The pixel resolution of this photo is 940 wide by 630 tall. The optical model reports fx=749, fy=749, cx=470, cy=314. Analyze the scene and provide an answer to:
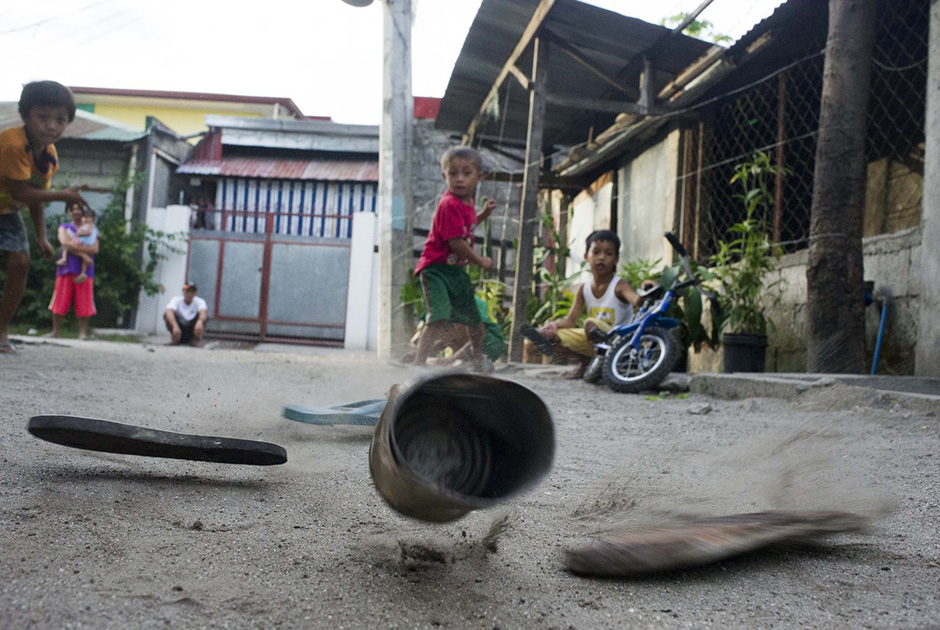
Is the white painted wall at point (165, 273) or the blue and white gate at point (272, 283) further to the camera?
the blue and white gate at point (272, 283)

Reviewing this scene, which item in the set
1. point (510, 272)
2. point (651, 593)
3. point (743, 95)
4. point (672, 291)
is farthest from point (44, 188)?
point (510, 272)

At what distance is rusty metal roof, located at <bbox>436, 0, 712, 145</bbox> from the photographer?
5738 mm

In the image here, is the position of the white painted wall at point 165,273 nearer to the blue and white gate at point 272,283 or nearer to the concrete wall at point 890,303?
the blue and white gate at point 272,283

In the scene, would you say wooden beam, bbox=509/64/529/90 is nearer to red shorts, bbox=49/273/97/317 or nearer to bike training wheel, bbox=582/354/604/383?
bike training wheel, bbox=582/354/604/383

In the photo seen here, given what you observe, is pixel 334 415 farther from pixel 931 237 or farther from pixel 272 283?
pixel 272 283

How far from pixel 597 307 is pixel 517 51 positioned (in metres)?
2.61

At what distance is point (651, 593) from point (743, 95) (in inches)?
237

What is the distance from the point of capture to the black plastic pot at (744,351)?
4.75 metres

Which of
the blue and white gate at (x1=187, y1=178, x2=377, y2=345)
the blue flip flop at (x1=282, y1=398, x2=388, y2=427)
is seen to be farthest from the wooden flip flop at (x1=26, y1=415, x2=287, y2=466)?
the blue and white gate at (x1=187, y1=178, x2=377, y2=345)

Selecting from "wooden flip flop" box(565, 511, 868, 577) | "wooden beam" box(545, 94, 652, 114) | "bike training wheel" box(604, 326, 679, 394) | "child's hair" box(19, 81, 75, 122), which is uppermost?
"wooden beam" box(545, 94, 652, 114)

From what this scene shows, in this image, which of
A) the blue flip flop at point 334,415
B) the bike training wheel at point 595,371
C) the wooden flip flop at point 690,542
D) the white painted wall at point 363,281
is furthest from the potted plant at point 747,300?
the white painted wall at point 363,281

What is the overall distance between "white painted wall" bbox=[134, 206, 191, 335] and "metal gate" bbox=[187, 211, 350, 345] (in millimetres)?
188

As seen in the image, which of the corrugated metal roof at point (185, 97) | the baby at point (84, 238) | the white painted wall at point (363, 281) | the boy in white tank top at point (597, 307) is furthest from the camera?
the corrugated metal roof at point (185, 97)

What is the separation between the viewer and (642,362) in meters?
4.29
